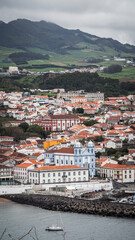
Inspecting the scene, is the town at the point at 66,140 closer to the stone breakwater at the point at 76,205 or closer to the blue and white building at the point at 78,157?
the blue and white building at the point at 78,157

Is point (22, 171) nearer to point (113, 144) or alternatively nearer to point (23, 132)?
point (113, 144)

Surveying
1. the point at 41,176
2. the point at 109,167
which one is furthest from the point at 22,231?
the point at 109,167

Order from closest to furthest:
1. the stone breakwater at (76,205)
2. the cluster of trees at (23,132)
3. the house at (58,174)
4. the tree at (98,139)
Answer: the stone breakwater at (76,205)
the house at (58,174)
the tree at (98,139)
the cluster of trees at (23,132)

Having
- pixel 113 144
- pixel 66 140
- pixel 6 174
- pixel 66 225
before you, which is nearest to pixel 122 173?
pixel 6 174

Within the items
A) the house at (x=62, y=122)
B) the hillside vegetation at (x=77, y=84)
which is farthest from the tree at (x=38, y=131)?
the hillside vegetation at (x=77, y=84)

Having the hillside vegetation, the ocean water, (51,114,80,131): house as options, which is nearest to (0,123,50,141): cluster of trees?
(51,114,80,131): house

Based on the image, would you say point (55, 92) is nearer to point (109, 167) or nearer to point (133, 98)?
point (133, 98)
